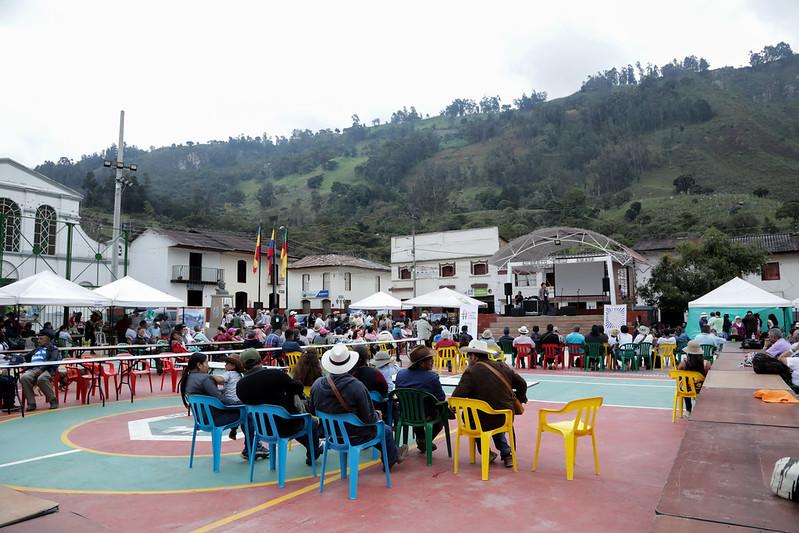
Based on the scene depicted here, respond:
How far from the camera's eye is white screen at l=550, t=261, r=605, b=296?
28375mm

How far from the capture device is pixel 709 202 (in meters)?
61.2

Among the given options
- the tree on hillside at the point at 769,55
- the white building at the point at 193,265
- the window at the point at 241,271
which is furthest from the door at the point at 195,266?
the tree on hillside at the point at 769,55

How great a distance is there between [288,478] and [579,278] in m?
26.0

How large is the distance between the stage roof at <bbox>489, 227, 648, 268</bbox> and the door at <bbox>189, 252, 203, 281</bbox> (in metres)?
20.7

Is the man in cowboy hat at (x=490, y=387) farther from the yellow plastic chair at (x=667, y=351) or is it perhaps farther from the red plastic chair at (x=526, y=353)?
the yellow plastic chair at (x=667, y=351)

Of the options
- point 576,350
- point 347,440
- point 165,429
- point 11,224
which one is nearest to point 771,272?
point 576,350

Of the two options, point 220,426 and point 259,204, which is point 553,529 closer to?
A: point 220,426

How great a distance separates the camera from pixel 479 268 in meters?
41.2

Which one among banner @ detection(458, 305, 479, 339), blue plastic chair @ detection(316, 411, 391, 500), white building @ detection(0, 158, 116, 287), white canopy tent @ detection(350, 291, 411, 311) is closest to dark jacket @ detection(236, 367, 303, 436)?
blue plastic chair @ detection(316, 411, 391, 500)

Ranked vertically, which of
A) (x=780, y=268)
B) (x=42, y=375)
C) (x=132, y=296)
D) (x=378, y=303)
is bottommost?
(x=42, y=375)

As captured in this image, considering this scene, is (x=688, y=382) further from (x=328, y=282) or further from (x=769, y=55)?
(x=769, y=55)

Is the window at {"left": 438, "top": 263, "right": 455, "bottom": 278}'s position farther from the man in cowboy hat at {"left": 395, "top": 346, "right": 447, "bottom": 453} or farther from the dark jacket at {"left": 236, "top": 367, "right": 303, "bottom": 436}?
the dark jacket at {"left": 236, "top": 367, "right": 303, "bottom": 436}

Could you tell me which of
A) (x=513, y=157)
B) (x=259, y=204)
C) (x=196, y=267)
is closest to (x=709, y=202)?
(x=513, y=157)

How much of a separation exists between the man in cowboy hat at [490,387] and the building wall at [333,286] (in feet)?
126
